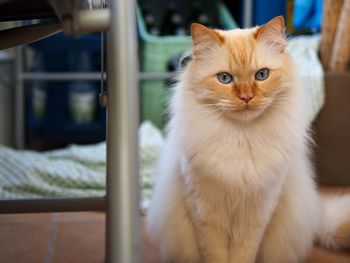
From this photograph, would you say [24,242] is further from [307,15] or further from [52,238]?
[307,15]

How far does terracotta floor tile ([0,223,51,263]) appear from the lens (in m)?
1.41

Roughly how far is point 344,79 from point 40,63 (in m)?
1.75

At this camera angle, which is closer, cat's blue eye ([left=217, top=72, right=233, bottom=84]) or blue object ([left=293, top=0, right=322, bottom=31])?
cat's blue eye ([left=217, top=72, right=233, bottom=84])

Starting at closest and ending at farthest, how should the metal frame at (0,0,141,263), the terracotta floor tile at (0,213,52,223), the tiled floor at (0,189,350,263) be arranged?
the metal frame at (0,0,141,263) → the tiled floor at (0,189,350,263) → the terracotta floor tile at (0,213,52,223)

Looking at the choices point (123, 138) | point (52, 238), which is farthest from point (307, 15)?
point (123, 138)

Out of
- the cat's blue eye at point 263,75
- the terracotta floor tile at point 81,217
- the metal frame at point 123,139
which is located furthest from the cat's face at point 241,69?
the terracotta floor tile at point 81,217

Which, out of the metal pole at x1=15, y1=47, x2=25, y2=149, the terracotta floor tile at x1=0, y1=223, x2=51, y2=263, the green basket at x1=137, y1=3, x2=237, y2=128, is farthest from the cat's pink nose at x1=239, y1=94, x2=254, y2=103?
the metal pole at x1=15, y1=47, x2=25, y2=149

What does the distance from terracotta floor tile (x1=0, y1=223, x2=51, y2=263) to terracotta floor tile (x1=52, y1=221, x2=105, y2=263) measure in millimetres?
41

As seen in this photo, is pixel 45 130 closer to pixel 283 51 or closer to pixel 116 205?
pixel 283 51

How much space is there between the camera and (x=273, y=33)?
1.11 meters

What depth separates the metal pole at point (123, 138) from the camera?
1.98 ft

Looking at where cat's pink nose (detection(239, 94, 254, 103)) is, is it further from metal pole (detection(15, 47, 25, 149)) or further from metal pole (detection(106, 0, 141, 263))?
metal pole (detection(15, 47, 25, 149))

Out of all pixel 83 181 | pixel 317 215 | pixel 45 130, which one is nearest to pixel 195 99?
pixel 317 215

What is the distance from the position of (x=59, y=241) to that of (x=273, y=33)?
0.93m
